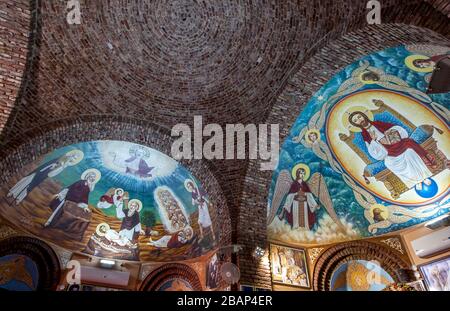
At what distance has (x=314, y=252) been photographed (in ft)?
29.7

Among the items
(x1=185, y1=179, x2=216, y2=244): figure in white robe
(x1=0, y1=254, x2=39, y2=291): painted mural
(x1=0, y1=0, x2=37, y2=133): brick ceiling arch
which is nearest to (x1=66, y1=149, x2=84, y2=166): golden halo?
(x1=0, y1=0, x2=37, y2=133): brick ceiling arch

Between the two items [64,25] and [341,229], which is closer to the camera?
[64,25]

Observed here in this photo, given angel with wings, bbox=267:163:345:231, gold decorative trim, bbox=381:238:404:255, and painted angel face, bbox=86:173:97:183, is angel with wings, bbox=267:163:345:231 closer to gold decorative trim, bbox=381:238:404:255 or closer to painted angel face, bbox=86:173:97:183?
gold decorative trim, bbox=381:238:404:255

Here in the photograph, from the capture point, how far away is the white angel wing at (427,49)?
618 cm

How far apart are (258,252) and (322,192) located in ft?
8.10

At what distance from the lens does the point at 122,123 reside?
26.6 ft

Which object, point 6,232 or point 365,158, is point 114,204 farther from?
point 365,158

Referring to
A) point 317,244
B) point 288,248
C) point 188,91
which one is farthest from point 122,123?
point 317,244

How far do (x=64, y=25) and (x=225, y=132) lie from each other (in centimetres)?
390

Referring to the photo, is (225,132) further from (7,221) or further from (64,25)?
(7,221)

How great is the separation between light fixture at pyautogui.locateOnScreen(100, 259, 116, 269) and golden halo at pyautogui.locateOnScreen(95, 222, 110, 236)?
74 centimetres

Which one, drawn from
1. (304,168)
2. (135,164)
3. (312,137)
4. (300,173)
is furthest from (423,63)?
(135,164)

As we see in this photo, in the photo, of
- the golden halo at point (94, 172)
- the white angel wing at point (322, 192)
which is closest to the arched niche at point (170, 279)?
the golden halo at point (94, 172)
